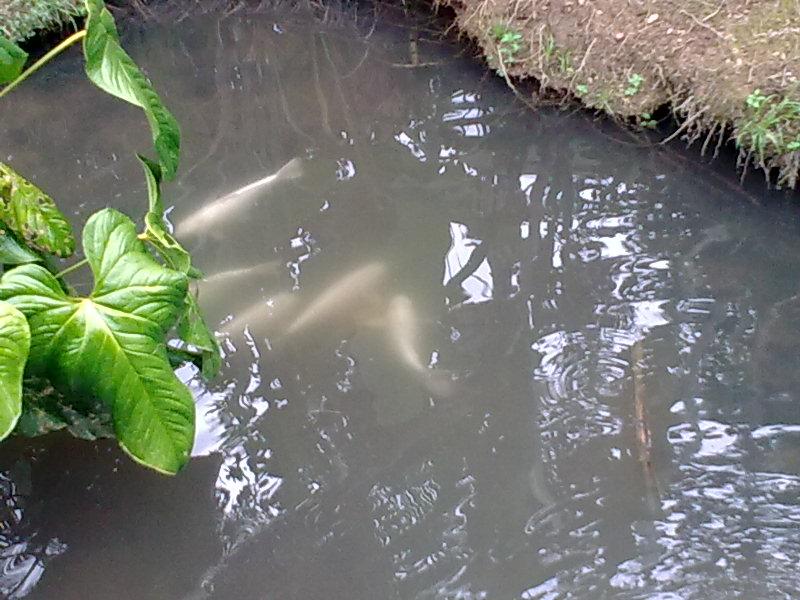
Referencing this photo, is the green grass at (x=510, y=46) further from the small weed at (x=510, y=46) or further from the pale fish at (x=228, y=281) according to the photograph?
the pale fish at (x=228, y=281)

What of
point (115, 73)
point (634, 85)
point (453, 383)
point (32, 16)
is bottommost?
point (453, 383)

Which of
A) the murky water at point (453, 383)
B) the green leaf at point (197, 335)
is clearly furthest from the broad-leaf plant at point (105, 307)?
the murky water at point (453, 383)

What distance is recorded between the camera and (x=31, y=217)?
1614 millimetres

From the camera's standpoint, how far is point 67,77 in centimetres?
401

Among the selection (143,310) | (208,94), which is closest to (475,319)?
(143,310)

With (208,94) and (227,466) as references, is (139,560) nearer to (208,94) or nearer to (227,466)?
(227,466)

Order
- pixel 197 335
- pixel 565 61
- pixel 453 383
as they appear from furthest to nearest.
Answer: pixel 565 61 < pixel 453 383 < pixel 197 335

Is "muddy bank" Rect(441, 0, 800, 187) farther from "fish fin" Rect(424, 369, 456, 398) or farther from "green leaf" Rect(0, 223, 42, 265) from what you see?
"green leaf" Rect(0, 223, 42, 265)

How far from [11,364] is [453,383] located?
1380 mm

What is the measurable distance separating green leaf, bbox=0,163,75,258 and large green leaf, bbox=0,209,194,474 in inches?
7.9

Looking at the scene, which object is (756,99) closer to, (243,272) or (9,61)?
(243,272)

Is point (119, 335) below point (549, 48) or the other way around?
the other way around

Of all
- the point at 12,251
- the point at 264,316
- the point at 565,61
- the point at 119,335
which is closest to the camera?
the point at 119,335

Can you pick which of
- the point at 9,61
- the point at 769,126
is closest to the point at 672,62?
the point at 769,126
